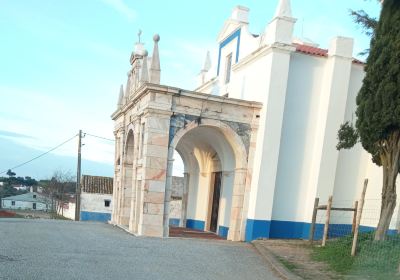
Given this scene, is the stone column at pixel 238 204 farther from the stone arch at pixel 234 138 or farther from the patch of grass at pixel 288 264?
the patch of grass at pixel 288 264

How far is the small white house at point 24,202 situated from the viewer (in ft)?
251

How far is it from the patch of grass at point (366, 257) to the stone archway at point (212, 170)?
415 cm

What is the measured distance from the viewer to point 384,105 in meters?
9.38

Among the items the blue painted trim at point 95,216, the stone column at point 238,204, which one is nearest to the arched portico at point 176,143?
the stone column at point 238,204

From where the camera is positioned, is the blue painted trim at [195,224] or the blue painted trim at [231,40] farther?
the blue painted trim at [195,224]

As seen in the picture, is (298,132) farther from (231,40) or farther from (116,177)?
(116,177)

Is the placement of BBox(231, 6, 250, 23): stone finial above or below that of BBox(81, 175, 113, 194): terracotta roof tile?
above

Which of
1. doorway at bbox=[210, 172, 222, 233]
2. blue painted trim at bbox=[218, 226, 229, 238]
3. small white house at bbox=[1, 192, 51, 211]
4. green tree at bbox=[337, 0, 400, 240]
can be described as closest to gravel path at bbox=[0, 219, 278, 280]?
blue painted trim at bbox=[218, 226, 229, 238]

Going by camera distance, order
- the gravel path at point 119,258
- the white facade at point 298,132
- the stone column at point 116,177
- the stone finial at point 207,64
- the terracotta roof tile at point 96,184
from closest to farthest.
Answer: the gravel path at point 119,258, the white facade at point 298,132, the stone column at point 116,177, the stone finial at point 207,64, the terracotta roof tile at point 96,184

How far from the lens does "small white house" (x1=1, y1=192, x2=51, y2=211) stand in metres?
76.4

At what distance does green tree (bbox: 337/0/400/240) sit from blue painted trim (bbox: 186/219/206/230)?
9.91 meters

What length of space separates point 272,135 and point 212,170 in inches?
Answer: 199

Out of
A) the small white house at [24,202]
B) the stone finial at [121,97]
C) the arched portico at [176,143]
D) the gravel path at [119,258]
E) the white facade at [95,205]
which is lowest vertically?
the small white house at [24,202]

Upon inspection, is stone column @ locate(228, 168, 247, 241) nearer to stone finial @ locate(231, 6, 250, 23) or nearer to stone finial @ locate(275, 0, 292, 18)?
stone finial @ locate(275, 0, 292, 18)
